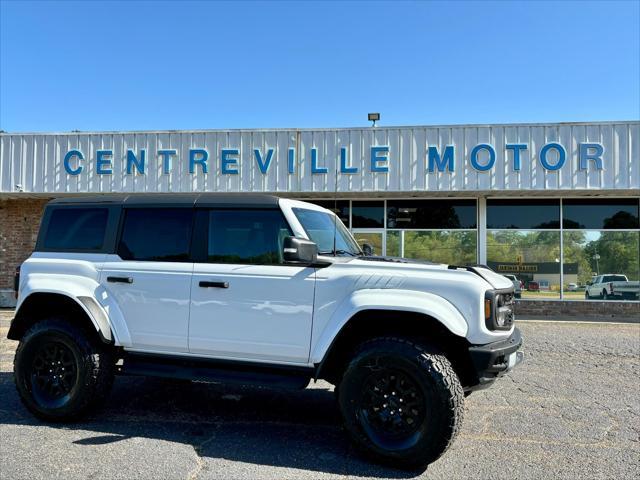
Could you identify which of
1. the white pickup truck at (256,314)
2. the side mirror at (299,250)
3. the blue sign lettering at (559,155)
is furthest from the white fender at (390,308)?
the blue sign lettering at (559,155)

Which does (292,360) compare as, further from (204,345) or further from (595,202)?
(595,202)

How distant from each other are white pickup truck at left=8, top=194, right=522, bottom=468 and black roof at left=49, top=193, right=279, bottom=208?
0.06 ft

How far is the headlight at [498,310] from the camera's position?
153 inches

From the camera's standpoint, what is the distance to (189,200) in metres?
4.79

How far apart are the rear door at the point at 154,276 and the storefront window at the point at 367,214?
9.70 metres

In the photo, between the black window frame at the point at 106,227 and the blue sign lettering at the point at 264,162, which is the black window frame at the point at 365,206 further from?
the black window frame at the point at 106,227

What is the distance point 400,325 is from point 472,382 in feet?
2.32

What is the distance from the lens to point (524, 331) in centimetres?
1057

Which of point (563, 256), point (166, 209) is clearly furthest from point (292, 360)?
point (563, 256)

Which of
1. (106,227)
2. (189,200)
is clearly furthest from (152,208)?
(106,227)

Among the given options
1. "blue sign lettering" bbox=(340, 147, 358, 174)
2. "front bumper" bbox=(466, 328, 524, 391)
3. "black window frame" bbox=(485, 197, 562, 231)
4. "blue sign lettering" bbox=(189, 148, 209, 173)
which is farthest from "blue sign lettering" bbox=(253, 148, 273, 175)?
"front bumper" bbox=(466, 328, 524, 391)

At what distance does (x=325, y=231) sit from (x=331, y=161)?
8311mm

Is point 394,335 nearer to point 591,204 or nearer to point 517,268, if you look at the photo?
point 517,268

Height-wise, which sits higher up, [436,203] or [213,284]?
[436,203]
